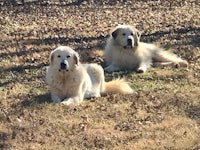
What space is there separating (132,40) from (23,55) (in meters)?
2.45

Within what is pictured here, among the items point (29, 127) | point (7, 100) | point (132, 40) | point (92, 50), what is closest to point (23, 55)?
point (92, 50)

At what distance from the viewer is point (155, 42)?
43.6 feet

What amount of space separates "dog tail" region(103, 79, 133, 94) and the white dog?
141 cm

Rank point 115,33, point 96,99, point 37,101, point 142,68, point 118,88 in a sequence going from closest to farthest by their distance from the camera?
1. point 37,101
2. point 96,99
3. point 118,88
4. point 142,68
5. point 115,33

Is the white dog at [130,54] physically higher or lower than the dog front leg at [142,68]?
higher

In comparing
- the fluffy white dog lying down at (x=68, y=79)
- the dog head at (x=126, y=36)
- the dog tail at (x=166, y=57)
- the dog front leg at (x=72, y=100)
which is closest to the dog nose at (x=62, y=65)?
the fluffy white dog lying down at (x=68, y=79)

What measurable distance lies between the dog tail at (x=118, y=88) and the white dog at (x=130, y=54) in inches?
55.7

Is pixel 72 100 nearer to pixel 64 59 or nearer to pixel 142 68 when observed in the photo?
pixel 64 59

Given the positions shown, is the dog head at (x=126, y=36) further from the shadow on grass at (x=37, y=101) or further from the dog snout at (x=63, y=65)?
the dog snout at (x=63, y=65)

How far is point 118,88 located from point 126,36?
6.44 feet

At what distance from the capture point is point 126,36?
436 inches

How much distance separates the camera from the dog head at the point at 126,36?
1104 centimetres

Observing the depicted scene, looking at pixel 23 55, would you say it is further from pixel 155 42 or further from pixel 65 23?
pixel 65 23

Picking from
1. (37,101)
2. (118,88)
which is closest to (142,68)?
(118,88)
